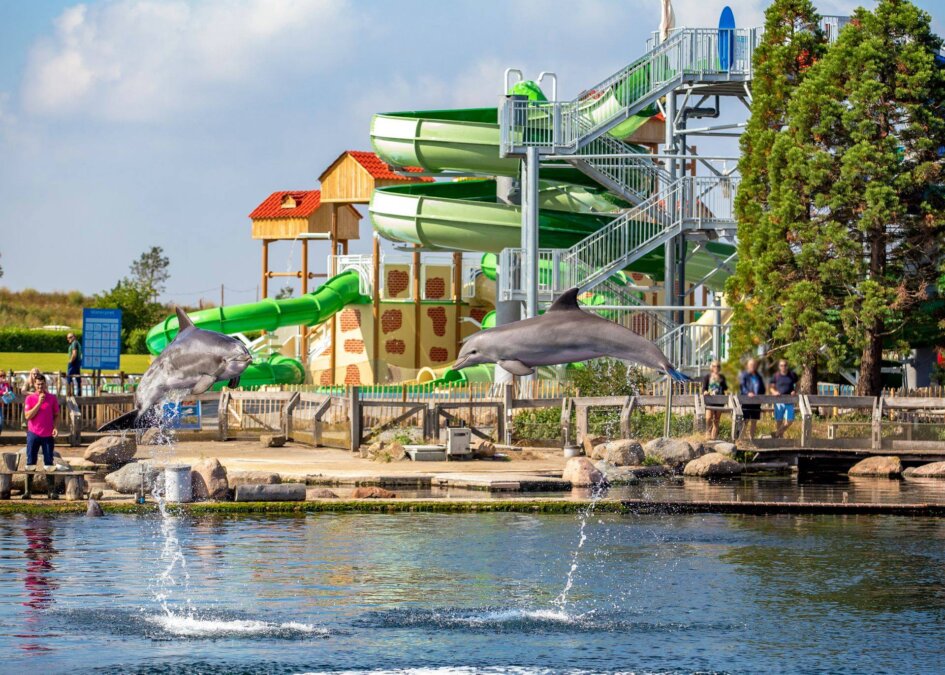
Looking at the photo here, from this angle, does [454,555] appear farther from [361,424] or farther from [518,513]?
[361,424]

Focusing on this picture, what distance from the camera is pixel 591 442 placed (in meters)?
32.8

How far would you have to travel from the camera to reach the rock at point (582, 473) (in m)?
28.2

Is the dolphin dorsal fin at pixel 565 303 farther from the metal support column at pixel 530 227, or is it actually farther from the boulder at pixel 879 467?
the metal support column at pixel 530 227

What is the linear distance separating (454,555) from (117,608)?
504cm

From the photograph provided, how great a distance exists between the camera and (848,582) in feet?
65.2

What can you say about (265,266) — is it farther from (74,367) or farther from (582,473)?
(582,473)

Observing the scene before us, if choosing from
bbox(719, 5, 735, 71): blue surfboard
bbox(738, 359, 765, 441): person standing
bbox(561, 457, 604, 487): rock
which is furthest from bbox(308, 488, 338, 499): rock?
bbox(719, 5, 735, 71): blue surfboard

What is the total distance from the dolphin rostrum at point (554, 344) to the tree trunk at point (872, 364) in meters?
26.4

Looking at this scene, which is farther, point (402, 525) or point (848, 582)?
point (402, 525)

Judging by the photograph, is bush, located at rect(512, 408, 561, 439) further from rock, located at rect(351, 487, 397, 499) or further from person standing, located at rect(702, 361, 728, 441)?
rock, located at rect(351, 487, 397, 499)

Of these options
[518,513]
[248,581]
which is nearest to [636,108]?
[518,513]

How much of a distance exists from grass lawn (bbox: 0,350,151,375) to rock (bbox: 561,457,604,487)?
1851 inches

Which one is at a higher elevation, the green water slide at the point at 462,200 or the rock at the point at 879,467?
the green water slide at the point at 462,200

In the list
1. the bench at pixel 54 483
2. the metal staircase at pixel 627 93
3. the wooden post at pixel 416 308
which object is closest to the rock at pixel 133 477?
the bench at pixel 54 483
